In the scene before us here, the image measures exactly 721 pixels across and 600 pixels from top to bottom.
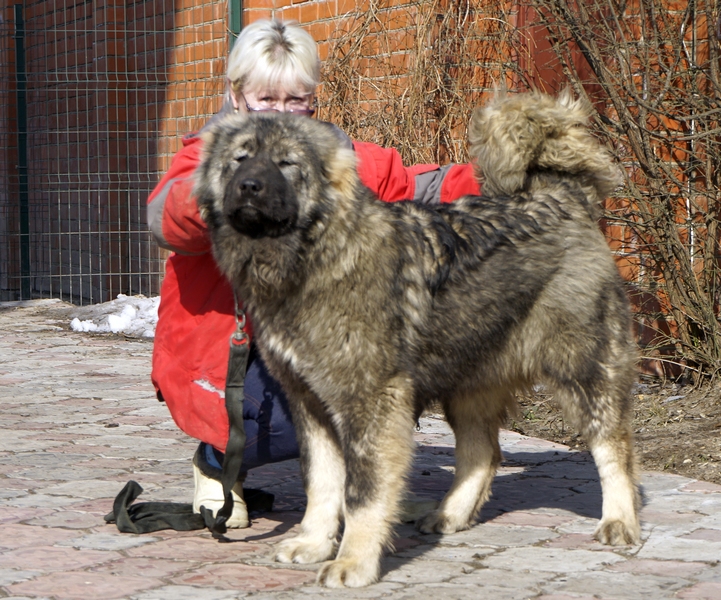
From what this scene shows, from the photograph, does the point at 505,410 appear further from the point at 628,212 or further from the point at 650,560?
the point at 628,212

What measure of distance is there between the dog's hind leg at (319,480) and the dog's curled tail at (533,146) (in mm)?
1255

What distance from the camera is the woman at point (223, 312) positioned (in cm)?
409

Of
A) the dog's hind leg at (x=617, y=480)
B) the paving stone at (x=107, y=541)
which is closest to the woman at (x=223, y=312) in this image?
the paving stone at (x=107, y=541)

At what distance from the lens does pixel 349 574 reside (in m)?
3.49

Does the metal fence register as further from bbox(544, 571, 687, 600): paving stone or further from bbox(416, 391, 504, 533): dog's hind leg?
bbox(544, 571, 687, 600): paving stone

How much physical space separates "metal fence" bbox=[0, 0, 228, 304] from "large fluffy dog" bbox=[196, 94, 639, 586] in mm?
6525

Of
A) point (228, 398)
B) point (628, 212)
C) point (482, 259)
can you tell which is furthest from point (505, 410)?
point (628, 212)

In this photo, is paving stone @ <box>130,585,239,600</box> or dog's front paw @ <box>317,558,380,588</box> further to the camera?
dog's front paw @ <box>317,558,380,588</box>

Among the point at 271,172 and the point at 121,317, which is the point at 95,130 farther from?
the point at 271,172

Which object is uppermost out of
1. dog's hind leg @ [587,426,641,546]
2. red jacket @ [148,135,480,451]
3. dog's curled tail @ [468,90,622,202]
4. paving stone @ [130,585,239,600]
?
dog's curled tail @ [468,90,622,202]

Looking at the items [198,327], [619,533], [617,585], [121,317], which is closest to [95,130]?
[121,317]

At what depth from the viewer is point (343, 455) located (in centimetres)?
372

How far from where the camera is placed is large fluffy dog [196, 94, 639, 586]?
353 cm

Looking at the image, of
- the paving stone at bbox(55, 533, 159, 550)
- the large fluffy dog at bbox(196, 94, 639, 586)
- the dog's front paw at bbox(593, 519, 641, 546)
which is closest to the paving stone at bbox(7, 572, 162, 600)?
the paving stone at bbox(55, 533, 159, 550)
